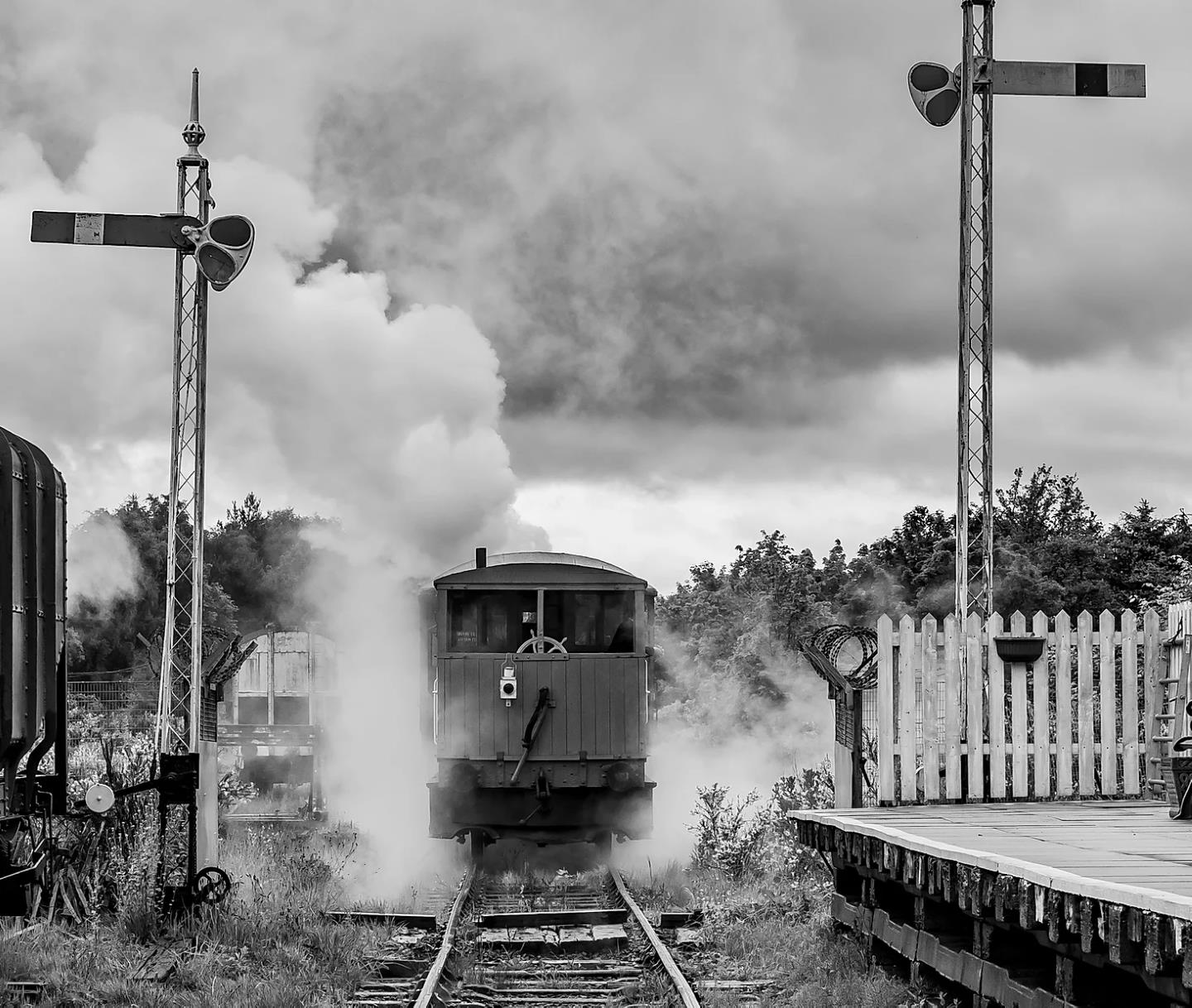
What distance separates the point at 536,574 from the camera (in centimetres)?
1479

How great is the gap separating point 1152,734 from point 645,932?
12.6ft

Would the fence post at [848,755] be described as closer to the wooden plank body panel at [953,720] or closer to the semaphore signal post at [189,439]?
the wooden plank body panel at [953,720]

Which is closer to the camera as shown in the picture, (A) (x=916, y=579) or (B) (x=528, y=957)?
(B) (x=528, y=957)

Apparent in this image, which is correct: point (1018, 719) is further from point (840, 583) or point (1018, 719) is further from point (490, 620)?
point (840, 583)

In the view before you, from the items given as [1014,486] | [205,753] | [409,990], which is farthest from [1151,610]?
[1014,486]

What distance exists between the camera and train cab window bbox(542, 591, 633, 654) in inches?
589

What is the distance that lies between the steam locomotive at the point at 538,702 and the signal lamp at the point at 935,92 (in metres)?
5.43

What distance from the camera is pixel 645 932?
10336 mm

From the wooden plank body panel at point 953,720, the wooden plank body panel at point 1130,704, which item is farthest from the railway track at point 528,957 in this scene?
the wooden plank body panel at point 1130,704

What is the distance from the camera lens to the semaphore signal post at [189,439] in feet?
36.7

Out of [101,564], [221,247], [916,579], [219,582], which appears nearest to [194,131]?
[221,247]

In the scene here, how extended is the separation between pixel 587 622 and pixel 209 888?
526cm

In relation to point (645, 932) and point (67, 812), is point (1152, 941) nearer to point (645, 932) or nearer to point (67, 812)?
point (645, 932)

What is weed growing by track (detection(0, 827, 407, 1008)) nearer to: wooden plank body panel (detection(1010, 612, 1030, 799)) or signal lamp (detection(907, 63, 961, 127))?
wooden plank body panel (detection(1010, 612, 1030, 799))
